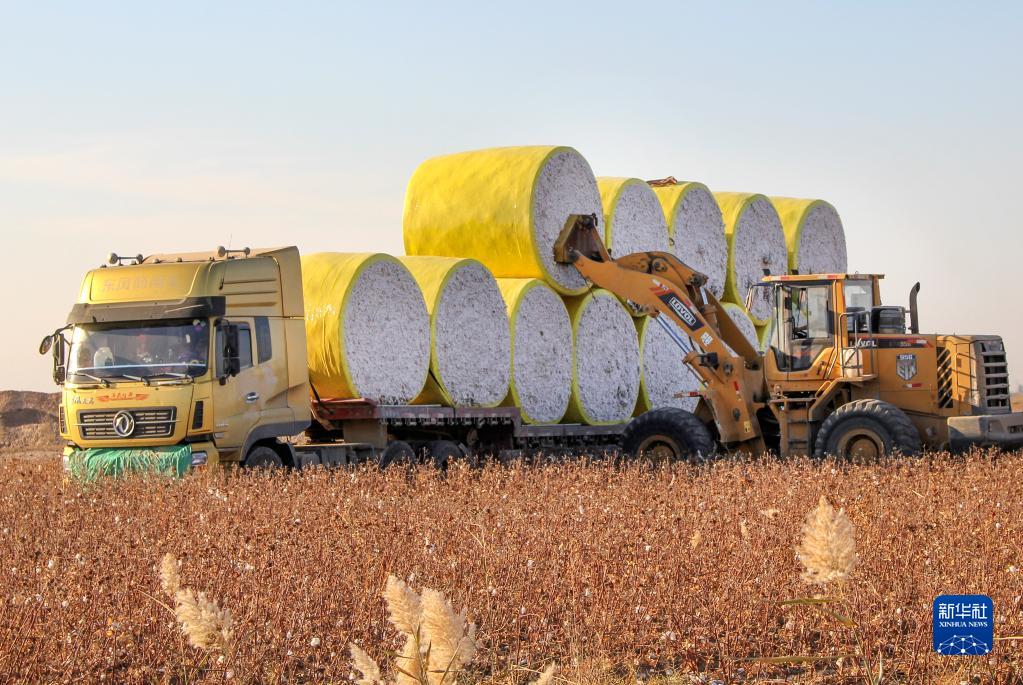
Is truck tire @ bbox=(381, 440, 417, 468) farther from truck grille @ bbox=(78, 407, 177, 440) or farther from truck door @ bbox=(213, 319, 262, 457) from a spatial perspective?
truck grille @ bbox=(78, 407, 177, 440)

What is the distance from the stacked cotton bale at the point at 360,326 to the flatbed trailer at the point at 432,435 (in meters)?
0.25

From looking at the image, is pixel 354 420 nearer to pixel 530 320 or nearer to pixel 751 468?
pixel 530 320

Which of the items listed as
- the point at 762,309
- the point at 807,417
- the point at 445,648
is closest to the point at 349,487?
the point at 807,417

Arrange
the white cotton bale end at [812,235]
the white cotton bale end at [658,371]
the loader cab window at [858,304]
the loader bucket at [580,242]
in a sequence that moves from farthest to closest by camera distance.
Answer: the white cotton bale end at [812,235] → the white cotton bale end at [658,371] → the loader bucket at [580,242] → the loader cab window at [858,304]

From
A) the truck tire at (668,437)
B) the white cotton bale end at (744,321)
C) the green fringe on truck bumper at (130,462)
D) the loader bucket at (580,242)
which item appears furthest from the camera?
the white cotton bale end at (744,321)

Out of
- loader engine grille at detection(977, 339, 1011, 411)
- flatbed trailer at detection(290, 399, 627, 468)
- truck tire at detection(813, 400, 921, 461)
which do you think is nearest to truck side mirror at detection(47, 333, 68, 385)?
flatbed trailer at detection(290, 399, 627, 468)

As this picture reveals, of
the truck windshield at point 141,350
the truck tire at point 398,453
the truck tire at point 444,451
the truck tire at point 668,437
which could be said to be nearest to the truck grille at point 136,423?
the truck windshield at point 141,350

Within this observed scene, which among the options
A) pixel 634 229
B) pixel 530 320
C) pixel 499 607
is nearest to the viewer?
pixel 499 607

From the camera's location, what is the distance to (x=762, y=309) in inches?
780

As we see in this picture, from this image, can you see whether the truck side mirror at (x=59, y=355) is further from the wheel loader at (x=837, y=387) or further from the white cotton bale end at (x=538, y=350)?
the wheel loader at (x=837, y=387)

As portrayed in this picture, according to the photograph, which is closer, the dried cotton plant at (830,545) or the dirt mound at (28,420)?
the dried cotton plant at (830,545)

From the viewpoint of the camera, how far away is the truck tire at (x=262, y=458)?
13656mm

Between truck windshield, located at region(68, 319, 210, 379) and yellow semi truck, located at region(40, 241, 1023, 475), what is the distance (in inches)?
0.6

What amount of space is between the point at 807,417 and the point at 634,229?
459 centimetres
